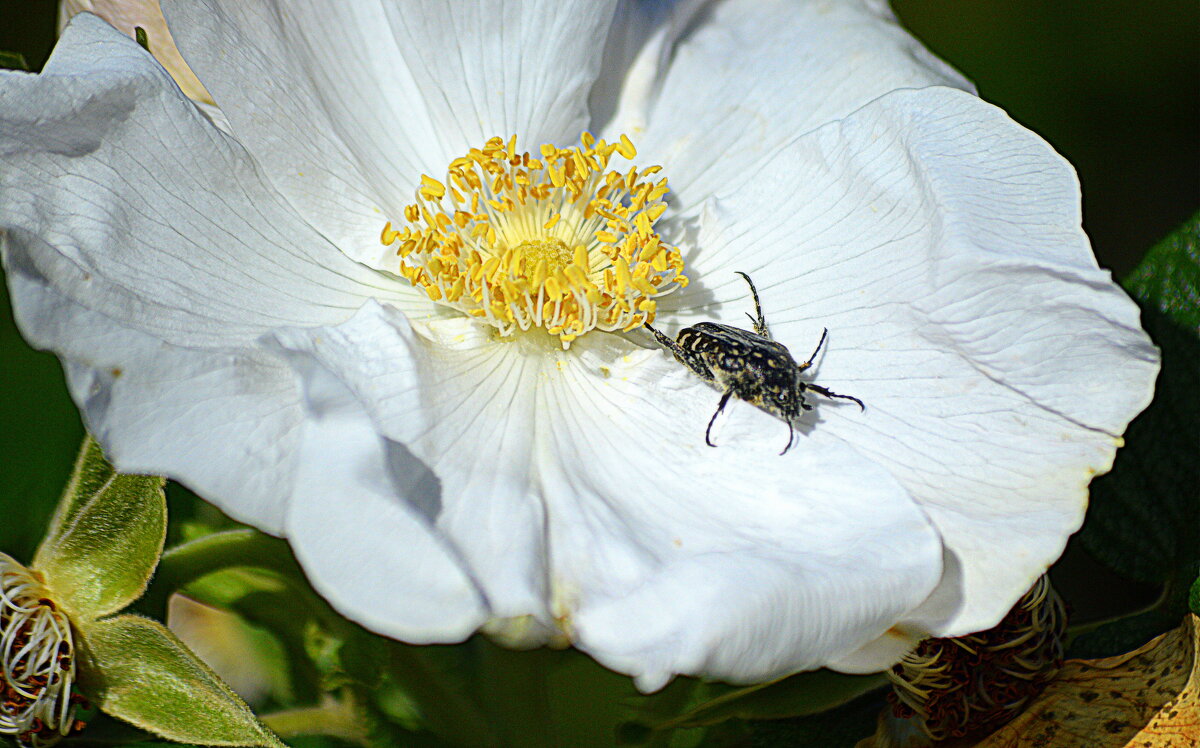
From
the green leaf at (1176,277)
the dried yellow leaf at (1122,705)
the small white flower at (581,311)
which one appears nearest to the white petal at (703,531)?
the small white flower at (581,311)

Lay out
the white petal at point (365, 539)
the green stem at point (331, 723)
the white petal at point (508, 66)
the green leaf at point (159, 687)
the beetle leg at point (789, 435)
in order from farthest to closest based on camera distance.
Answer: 1. the white petal at point (508, 66)
2. the green stem at point (331, 723)
3. the beetle leg at point (789, 435)
4. the green leaf at point (159, 687)
5. the white petal at point (365, 539)

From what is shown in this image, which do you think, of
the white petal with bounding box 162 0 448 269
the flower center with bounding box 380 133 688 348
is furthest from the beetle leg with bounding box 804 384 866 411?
the white petal with bounding box 162 0 448 269

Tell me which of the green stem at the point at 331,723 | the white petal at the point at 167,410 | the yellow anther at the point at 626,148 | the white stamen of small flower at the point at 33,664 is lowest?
the green stem at the point at 331,723

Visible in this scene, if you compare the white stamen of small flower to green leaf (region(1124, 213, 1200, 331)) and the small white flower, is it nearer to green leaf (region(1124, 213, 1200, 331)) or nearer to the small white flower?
the small white flower

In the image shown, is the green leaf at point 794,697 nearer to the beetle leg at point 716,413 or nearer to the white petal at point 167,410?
the beetle leg at point 716,413

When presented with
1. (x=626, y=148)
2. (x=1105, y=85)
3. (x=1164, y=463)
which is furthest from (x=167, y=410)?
(x=1105, y=85)
